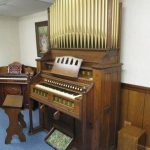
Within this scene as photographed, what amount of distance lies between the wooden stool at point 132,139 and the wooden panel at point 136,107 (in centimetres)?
15

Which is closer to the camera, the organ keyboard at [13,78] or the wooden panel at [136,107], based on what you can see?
the wooden panel at [136,107]

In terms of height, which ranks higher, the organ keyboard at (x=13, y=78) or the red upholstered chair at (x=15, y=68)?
the red upholstered chair at (x=15, y=68)

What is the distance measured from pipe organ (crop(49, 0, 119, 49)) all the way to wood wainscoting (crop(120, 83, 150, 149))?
0.66 metres

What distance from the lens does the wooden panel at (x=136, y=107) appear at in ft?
7.65

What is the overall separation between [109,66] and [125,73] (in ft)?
1.57

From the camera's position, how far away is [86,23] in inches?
83.7

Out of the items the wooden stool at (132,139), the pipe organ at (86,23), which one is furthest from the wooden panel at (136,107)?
the pipe organ at (86,23)

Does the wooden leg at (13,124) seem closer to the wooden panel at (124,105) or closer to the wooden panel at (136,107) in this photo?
the wooden panel at (124,105)

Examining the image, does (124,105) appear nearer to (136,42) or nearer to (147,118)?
(147,118)

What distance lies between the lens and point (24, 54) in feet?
15.4

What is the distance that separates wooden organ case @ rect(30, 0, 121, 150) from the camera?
6.48 feet

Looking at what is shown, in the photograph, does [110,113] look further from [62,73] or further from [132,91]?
[62,73]

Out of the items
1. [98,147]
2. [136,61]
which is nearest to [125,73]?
[136,61]

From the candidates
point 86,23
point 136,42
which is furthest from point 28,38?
point 136,42
